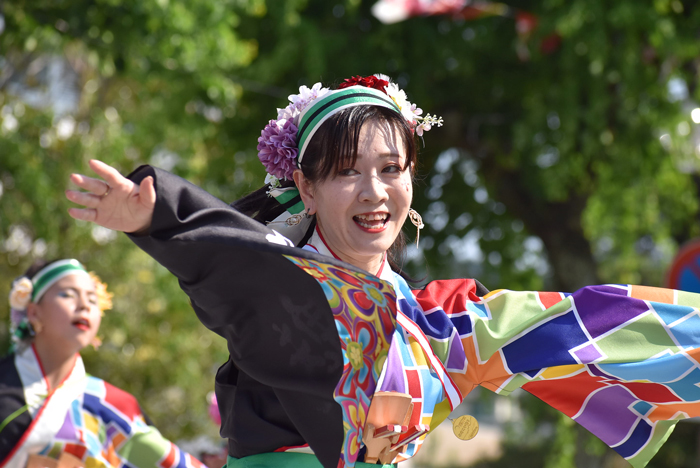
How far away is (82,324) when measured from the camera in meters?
3.67

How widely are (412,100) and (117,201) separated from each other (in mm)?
5097

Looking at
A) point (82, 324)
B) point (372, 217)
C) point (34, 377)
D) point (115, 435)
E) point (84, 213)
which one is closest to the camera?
point (84, 213)

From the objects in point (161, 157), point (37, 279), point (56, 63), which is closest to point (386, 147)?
point (37, 279)

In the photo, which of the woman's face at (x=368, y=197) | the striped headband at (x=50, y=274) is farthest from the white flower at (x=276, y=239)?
the striped headband at (x=50, y=274)

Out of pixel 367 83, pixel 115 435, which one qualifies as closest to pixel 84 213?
pixel 367 83

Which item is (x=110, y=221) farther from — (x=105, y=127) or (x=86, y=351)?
(x=86, y=351)

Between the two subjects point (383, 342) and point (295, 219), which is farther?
point (295, 219)

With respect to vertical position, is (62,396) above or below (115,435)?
above

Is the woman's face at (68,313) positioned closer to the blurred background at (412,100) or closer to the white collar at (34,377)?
the white collar at (34,377)

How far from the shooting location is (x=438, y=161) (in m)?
8.09

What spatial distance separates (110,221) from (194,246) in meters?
0.16

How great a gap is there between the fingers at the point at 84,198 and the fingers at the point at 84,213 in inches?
0.4

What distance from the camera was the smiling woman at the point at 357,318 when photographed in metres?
1.52

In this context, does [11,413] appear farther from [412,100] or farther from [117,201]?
[412,100]
